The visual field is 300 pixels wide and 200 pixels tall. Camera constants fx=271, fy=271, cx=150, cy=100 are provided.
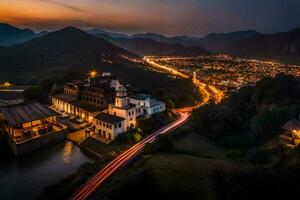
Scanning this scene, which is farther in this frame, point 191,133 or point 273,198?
point 191,133

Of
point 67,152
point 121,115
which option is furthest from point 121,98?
point 67,152

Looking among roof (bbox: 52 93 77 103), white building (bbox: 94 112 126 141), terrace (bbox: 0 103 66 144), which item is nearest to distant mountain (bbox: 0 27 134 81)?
roof (bbox: 52 93 77 103)

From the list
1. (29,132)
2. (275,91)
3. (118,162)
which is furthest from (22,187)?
(275,91)

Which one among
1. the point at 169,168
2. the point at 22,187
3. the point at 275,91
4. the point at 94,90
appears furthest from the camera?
the point at 94,90

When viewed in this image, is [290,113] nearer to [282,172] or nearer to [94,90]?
[282,172]

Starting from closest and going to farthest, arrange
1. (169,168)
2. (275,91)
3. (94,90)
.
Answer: (169,168), (275,91), (94,90)

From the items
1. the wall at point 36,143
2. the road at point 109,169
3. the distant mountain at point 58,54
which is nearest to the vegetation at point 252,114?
the road at point 109,169

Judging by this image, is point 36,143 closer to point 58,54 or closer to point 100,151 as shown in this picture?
point 100,151

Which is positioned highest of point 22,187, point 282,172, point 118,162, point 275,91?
point 275,91

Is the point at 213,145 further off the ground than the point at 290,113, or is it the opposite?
the point at 290,113
